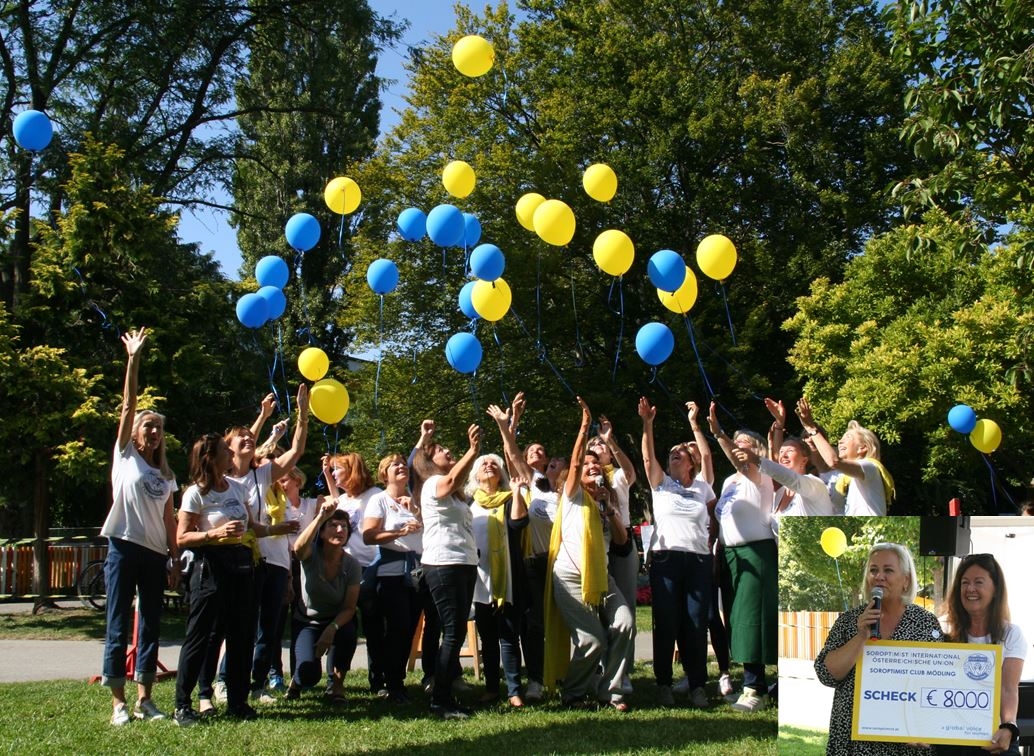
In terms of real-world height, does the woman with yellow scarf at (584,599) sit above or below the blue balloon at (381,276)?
below

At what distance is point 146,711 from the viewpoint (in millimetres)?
6648

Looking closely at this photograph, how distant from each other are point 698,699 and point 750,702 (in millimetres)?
389

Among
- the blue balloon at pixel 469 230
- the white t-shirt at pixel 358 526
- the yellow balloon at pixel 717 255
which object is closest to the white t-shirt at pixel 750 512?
the yellow balloon at pixel 717 255

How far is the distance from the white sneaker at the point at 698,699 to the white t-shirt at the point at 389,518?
2.28m

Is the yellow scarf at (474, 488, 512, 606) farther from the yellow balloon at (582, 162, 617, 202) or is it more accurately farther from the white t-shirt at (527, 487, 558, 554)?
the yellow balloon at (582, 162, 617, 202)

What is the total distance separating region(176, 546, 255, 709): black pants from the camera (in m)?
6.51

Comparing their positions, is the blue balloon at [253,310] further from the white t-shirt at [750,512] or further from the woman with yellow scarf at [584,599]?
the white t-shirt at [750,512]

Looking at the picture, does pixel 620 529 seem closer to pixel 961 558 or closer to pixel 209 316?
pixel 961 558

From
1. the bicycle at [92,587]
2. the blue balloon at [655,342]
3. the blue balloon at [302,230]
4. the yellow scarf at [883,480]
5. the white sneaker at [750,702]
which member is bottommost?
the bicycle at [92,587]

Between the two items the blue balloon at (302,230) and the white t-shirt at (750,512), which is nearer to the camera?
the white t-shirt at (750,512)

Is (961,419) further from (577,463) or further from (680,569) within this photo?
(577,463)

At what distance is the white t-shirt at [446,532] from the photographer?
707cm

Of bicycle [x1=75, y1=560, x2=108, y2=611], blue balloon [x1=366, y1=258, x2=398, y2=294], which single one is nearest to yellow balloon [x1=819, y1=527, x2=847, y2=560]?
blue balloon [x1=366, y1=258, x2=398, y2=294]

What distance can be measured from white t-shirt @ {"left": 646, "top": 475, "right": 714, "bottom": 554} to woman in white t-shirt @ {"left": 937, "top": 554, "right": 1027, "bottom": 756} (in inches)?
146
